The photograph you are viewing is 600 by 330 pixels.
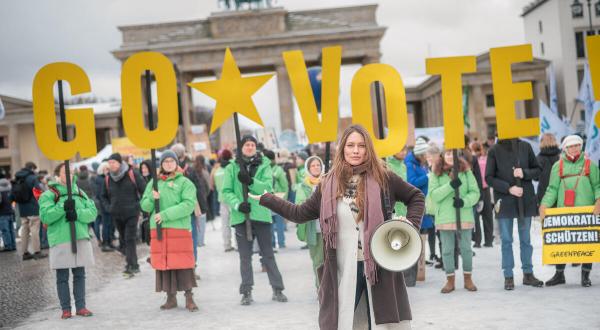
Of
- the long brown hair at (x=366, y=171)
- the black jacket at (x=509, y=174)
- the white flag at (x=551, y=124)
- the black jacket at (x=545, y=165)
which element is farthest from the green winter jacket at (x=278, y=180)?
the long brown hair at (x=366, y=171)

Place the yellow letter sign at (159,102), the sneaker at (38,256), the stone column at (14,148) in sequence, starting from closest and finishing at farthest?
the yellow letter sign at (159,102) < the sneaker at (38,256) < the stone column at (14,148)

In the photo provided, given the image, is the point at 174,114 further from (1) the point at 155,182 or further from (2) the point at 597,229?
(2) the point at 597,229

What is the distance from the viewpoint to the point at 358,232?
14.4 ft

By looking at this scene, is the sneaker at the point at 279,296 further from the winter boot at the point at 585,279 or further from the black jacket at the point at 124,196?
the black jacket at the point at 124,196

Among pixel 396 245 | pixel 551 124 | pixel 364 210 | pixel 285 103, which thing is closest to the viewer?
pixel 396 245

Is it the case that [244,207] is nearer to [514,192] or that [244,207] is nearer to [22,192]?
[514,192]

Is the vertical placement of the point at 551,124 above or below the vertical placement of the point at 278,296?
above

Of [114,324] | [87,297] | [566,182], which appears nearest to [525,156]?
[566,182]

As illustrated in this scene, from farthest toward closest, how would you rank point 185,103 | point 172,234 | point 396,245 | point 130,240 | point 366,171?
point 185,103
point 130,240
point 172,234
point 366,171
point 396,245

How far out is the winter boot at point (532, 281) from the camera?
8.02m

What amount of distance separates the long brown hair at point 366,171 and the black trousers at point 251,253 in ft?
12.3

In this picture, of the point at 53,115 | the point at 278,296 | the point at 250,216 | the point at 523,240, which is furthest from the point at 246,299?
the point at 523,240

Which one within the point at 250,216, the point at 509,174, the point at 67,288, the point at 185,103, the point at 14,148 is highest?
the point at 185,103

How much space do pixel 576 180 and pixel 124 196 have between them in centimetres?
656
